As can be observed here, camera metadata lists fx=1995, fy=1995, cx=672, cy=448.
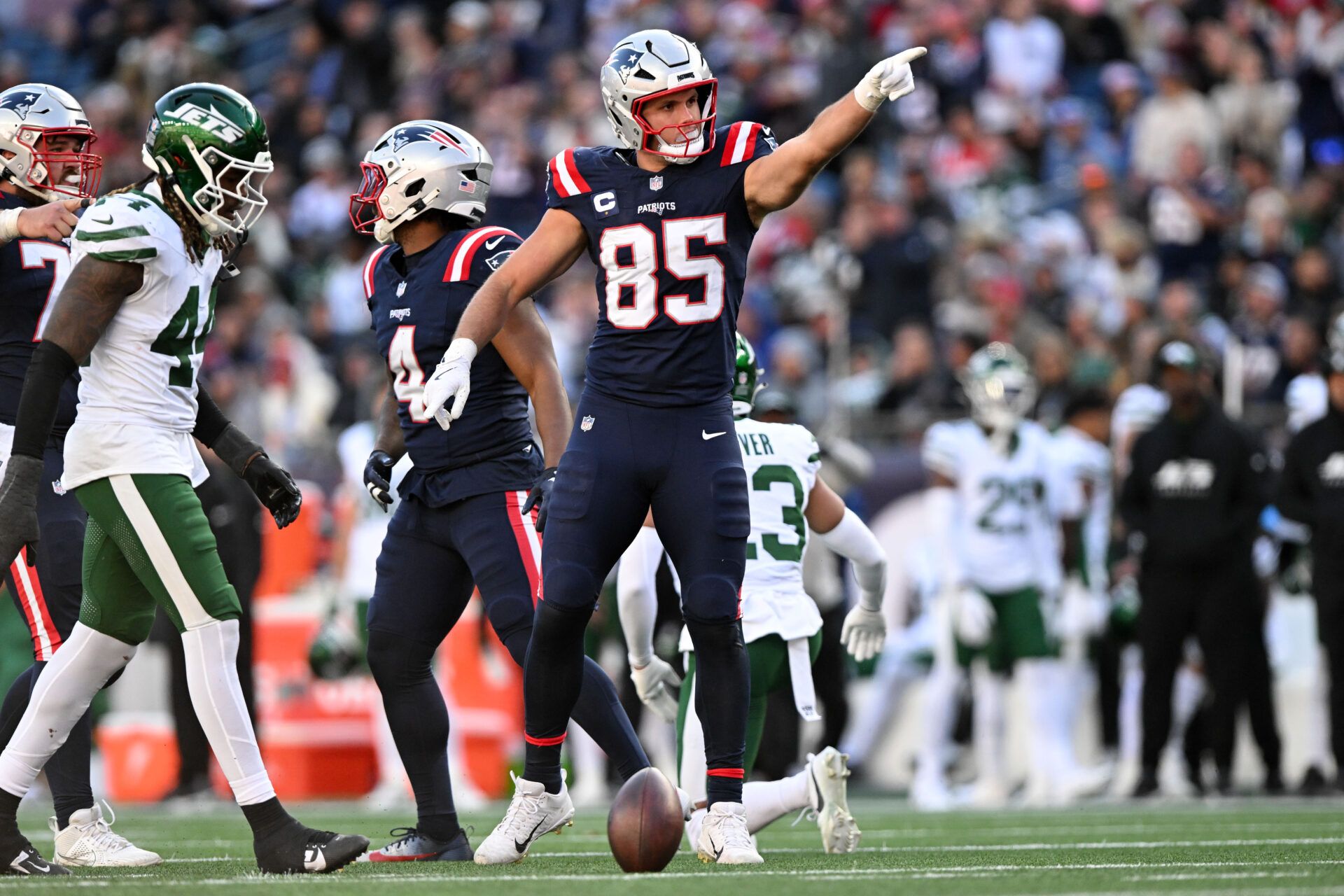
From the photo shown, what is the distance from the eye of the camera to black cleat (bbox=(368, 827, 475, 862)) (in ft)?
18.3

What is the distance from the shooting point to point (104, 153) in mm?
17047

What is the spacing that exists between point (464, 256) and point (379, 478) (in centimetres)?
68

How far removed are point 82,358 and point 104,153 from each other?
12710 mm

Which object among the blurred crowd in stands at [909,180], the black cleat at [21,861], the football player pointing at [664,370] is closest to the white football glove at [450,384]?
the football player pointing at [664,370]

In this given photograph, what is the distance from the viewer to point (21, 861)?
17.3 feet

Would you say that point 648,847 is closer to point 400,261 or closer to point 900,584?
point 400,261

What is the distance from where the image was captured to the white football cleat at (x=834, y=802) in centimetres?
571

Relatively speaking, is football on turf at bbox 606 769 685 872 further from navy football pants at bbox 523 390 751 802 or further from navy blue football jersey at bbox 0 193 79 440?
navy blue football jersey at bbox 0 193 79 440

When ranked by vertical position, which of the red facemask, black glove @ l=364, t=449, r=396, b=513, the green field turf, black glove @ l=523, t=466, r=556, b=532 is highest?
the red facemask

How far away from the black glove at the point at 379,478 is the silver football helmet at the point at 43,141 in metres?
1.17

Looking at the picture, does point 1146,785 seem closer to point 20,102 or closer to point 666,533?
point 666,533

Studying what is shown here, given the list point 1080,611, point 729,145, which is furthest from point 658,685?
point 1080,611

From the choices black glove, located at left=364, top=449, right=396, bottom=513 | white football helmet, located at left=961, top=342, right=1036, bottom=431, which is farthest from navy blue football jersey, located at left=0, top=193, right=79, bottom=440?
white football helmet, located at left=961, top=342, right=1036, bottom=431

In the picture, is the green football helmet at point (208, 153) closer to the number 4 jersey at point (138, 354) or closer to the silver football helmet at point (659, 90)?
the number 4 jersey at point (138, 354)
